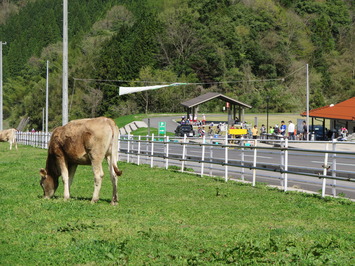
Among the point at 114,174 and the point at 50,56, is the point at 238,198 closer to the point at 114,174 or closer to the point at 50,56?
the point at 114,174

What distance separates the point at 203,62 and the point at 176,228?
104240 millimetres

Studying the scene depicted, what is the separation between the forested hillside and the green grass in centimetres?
7931

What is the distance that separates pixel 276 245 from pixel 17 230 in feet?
13.2

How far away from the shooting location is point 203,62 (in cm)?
11206

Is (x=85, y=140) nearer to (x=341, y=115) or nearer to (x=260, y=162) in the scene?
(x=260, y=162)

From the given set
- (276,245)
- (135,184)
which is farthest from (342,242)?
(135,184)

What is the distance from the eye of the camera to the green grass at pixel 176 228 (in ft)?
23.2

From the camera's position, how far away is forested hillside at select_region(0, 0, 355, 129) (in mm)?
104812

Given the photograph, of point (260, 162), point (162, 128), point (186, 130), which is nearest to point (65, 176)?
point (260, 162)

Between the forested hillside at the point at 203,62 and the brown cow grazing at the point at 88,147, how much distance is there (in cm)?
7926

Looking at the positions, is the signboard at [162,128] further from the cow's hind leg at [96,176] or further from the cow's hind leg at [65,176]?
the cow's hind leg at [96,176]

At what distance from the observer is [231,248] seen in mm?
7438

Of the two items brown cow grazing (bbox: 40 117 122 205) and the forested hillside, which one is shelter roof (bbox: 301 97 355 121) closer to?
the forested hillside

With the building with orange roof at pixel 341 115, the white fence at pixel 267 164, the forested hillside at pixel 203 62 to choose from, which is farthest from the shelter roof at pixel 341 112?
the forested hillside at pixel 203 62
